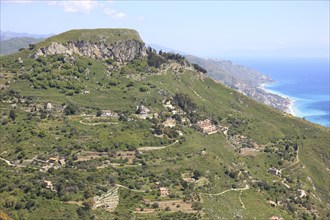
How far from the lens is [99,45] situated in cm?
14000

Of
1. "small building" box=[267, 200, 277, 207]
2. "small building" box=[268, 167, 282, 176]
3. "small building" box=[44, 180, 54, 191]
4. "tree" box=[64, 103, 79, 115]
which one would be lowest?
"small building" box=[267, 200, 277, 207]

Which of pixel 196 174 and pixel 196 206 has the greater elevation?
pixel 196 174

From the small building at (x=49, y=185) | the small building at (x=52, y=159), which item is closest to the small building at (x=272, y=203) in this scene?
the small building at (x=52, y=159)

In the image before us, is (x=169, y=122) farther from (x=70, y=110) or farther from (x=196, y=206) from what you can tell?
(x=196, y=206)

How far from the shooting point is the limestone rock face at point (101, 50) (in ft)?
421

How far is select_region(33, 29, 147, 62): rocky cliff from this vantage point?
129750mm

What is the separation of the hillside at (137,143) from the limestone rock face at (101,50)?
1.24 feet

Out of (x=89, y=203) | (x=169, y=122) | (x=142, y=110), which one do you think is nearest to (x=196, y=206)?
(x=89, y=203)

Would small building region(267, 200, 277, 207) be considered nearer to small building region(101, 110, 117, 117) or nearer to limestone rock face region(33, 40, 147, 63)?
small building region(101, 110, 117, 117)

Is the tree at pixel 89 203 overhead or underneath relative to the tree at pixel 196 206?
overhead

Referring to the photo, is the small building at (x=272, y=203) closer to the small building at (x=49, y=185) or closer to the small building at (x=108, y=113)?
the small building at (x=108, y=113)

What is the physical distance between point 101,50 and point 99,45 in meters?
1.94

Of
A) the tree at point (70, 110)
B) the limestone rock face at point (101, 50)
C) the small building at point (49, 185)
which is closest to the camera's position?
the small building at point (49, 185)

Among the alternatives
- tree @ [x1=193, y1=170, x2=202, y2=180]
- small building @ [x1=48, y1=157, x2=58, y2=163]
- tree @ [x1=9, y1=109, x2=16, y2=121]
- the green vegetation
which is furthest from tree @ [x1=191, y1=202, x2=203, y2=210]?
the green vegetation
